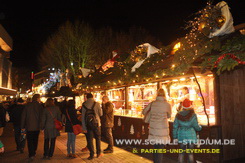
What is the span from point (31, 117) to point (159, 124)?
404 cm

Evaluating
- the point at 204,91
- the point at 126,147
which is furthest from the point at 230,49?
the point at 126,147

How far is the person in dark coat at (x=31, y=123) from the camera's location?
6180 millimetres

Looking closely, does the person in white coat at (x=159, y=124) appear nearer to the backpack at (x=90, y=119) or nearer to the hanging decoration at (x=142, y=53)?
the backpack at (x=90, y=119)

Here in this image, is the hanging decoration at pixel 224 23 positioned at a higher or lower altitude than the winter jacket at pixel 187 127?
higher

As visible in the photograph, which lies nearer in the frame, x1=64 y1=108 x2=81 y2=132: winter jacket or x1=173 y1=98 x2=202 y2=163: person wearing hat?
x1=173 y1=98 x2=202 y2=163: person wearing hat

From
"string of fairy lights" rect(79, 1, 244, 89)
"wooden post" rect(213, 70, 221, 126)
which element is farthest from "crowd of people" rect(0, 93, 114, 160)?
"wooden post" rect(213, 70, 221, 126)

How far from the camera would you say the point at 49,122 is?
633 centimetres

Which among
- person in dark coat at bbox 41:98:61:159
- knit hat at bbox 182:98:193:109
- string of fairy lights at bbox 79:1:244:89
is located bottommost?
person in dark coat at bbox 41:98:61:159

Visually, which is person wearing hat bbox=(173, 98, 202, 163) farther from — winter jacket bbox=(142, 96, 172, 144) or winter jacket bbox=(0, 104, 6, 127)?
winter jacket bbox=(0, 104, 6, 127)

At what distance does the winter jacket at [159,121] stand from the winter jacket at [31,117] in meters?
3.72

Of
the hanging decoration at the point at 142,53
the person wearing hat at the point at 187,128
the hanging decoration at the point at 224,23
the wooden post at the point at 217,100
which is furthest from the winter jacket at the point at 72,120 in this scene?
the hanging decoration at the point at 224,23

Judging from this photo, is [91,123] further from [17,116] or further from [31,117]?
[17,116]

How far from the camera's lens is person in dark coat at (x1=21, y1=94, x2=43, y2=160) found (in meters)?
6.18

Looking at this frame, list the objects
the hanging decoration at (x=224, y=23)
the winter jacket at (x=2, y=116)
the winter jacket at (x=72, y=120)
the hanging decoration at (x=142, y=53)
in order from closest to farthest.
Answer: the hanging decoration at (x=224, y=23)
the winter jacket at (x=72, y=120)
the winter jacket at (x=2, y=116)
the hanging decoration at (x=142, y=53)
